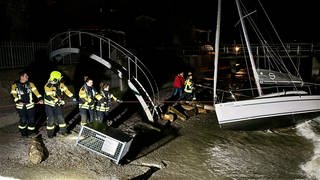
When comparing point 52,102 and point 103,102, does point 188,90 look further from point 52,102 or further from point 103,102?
point 52,102

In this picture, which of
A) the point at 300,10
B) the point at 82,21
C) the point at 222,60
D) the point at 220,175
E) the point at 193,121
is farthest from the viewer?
the point at 300,10

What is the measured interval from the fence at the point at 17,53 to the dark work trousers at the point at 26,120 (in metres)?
4.61

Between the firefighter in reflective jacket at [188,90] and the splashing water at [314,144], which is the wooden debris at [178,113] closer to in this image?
the firefighter in reflective jacket at [188,90]

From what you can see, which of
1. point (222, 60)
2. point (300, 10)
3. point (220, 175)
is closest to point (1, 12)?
point (220, 175)

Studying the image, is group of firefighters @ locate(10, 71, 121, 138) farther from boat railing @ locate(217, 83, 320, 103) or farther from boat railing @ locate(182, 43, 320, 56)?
boat railing @ locate(182, 43, 320, 56)

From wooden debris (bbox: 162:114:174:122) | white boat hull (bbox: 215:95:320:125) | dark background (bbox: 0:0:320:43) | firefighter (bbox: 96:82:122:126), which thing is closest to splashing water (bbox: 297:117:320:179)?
white boat hull (bbox: 215:95:320:125)

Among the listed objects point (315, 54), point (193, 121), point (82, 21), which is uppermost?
point (82, 21)

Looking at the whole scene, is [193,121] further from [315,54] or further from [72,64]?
[315,54]

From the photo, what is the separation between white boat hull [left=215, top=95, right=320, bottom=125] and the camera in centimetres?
1063

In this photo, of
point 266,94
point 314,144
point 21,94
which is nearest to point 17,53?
point 21,94

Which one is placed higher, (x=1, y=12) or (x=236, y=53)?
(x=1, y=12)

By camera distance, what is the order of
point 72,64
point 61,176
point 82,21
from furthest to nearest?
1. point 82,21
2. point 72,64
3. point 61,176

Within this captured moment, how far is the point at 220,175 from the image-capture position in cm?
759

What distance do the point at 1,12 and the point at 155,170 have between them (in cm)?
1512
